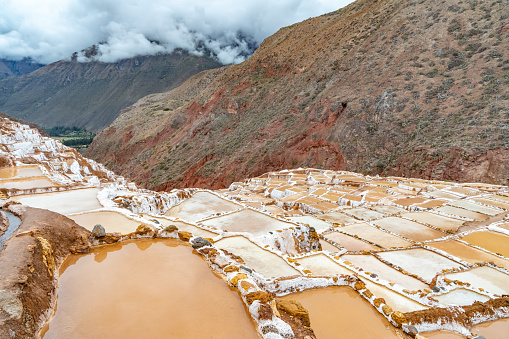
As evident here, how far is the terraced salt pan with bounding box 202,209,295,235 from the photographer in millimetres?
9227

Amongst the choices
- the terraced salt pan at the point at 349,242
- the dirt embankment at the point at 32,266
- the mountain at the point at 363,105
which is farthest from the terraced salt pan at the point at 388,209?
the dirt embankment at the point at 32,266

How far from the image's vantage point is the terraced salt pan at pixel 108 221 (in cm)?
736

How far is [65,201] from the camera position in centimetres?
1019

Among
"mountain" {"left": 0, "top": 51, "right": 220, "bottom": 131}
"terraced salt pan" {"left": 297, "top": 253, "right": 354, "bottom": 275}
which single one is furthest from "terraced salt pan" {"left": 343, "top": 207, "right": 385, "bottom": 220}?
"mountain" {"left": 0, "top": 51, "right": 220, "bottom": 131}

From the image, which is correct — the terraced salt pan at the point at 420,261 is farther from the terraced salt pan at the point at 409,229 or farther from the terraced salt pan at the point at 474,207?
the terraced salt pan at the point at 474,207

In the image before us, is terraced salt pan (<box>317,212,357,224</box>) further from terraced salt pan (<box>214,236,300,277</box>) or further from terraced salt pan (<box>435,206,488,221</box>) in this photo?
terraced salt pan (<box>214,236,300,277</box>)

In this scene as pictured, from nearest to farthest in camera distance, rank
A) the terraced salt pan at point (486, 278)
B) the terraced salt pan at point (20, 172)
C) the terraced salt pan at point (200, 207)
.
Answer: the terraced salt pan at point (486, 278)
the terraced salt pan at point (200, 207)
the terraced salt pan at point (20, 172)

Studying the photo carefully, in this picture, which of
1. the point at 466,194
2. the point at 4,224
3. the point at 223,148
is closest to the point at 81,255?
the point at 4,224

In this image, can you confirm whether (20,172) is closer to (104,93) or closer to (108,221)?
(108,221)

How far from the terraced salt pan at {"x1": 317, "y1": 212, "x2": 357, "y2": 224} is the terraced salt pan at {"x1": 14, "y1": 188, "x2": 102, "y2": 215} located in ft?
35.3

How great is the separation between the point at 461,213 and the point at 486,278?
7.55 metres

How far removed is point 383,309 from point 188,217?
770cm

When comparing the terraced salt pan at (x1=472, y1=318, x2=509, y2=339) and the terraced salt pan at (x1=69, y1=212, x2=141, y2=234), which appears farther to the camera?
the terraced salt pan at (x1=69, y1=212, x2=141, y2=234)

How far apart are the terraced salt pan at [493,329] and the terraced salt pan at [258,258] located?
12.8 feet
